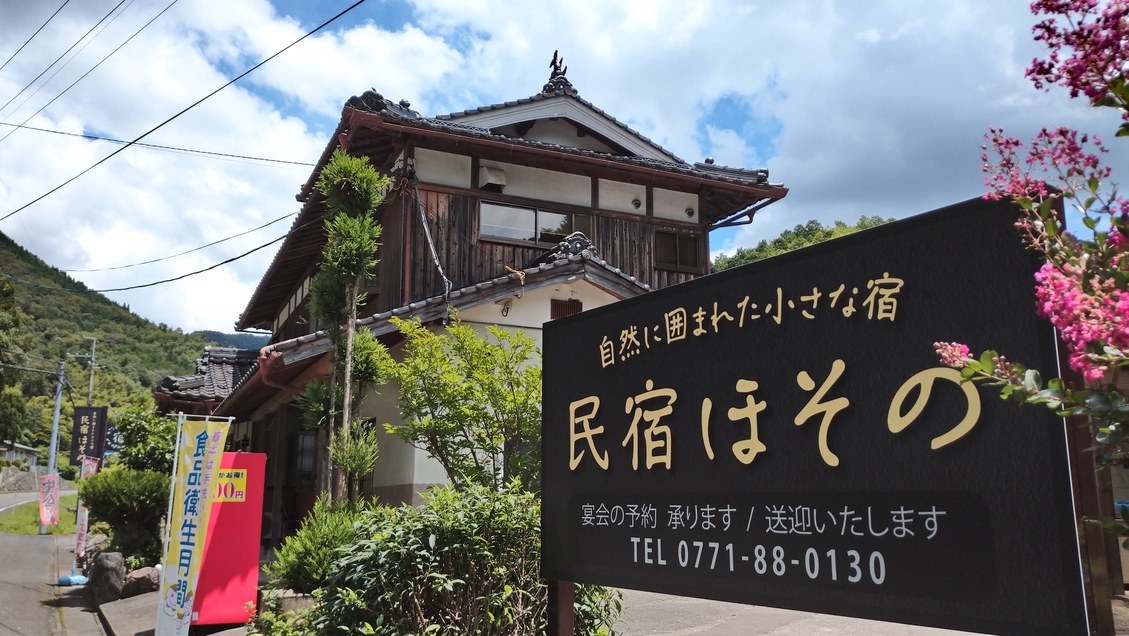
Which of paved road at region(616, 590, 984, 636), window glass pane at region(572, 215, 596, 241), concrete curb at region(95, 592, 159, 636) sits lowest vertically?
concrete curb at region(95, 592, 159, 636)

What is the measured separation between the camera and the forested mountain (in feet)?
224

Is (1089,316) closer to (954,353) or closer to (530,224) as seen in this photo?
(954,353)

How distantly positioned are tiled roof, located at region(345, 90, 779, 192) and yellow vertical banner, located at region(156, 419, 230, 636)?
664 centimetres

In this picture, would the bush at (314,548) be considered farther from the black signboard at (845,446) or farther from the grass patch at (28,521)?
the grass patch at (28,521)

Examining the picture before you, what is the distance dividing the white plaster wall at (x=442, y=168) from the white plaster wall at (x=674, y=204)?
160 inches

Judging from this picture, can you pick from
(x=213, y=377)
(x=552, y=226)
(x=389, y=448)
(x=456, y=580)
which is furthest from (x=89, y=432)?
(x=456, y=580)

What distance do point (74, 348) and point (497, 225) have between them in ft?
239

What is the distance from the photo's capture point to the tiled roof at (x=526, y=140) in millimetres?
13672

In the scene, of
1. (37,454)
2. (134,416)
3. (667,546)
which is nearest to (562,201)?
(134,416)

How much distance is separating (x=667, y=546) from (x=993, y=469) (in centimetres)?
152

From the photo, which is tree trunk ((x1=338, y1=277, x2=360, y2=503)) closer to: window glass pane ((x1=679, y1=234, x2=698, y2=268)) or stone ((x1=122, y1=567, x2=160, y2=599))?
stone ((x1=122, y1=567, x2=160, y2=599))

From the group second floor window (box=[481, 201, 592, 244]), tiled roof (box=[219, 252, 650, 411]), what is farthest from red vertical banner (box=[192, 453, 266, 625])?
second floor window (box=[481, 201, 592, 244])

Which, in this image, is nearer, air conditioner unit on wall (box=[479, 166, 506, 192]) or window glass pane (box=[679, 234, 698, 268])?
air conditioner unit on wall (box=[479, 166, 506, 192])

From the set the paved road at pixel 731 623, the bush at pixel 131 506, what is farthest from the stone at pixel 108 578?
the paved road at pixel 731 623
